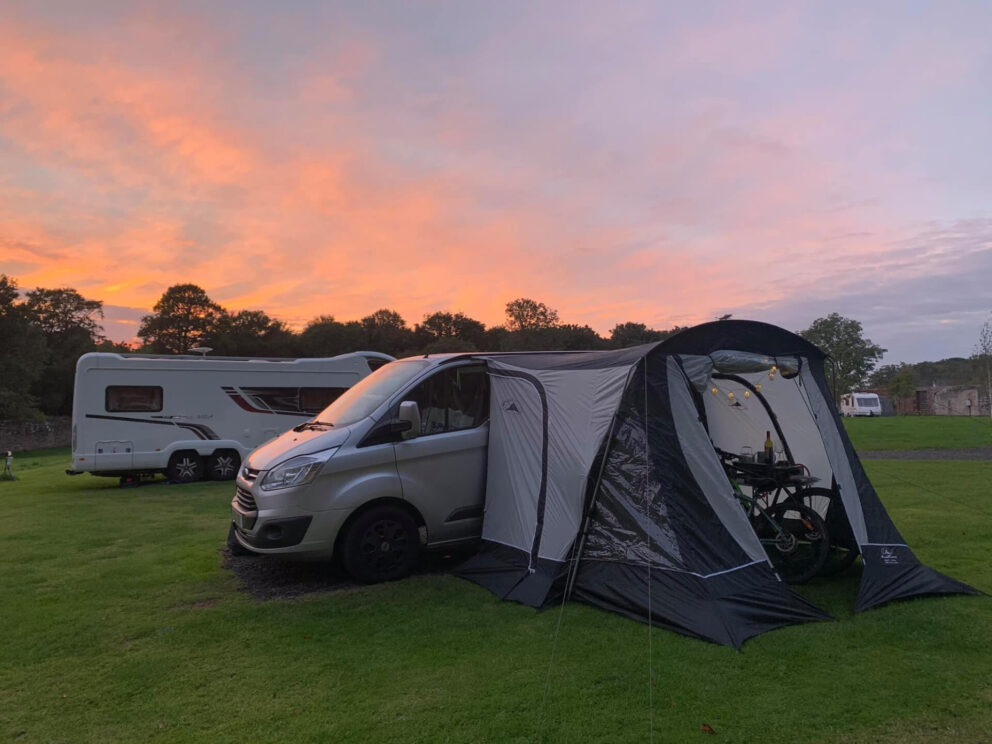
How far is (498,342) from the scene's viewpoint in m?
70.2

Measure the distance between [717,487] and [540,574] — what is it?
1.62m

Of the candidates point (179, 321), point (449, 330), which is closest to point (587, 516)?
point (179, 321)

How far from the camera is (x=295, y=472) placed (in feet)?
19.0

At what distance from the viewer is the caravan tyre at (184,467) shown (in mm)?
14742

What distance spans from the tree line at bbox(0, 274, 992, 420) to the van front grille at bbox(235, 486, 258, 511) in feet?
102

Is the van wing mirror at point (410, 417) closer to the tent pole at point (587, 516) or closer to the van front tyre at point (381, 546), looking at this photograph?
the van front tyre at point (381, 546)

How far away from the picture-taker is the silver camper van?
19.0 feet

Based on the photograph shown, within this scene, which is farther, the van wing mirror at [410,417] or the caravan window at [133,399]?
the caravan window at [133,399]

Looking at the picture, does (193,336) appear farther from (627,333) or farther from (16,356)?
(627,333)

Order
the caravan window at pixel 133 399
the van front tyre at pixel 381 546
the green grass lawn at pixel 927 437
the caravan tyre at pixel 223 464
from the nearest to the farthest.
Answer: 1. the van front tyre at pixel 381 546
2. the caravan window at pixel 133 399
3. the caravan tyre at pixel 223 464
4. the green grass lawn at pixel 927 437

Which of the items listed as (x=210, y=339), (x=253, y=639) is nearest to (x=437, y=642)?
(x=253, y=639)

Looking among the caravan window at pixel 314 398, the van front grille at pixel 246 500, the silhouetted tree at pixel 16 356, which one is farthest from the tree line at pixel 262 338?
the van front grille at pixel 246 500

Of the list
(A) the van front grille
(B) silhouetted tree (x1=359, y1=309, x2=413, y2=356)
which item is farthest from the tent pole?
(B) silhouetted tree (x1=359, y1=309, x2=413, y2=356)

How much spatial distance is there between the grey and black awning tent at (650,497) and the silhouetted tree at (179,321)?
5568 cm
